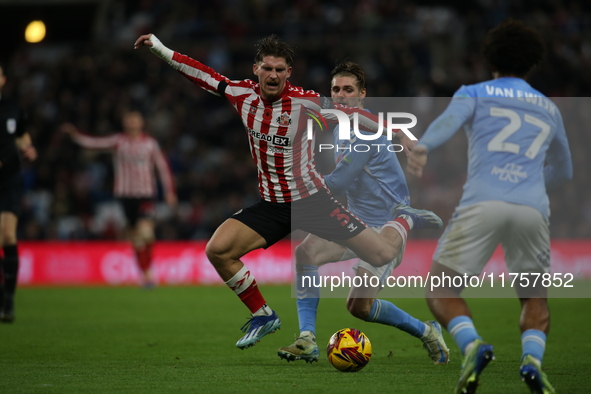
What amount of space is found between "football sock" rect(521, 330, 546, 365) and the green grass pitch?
1.22 feet

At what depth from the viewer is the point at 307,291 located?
611 centimetres

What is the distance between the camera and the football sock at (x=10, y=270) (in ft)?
26.9

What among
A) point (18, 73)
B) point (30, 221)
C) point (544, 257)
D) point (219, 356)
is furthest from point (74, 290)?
point (544, 257)

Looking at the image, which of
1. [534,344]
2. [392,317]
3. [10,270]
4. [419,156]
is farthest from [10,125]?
[534,344]

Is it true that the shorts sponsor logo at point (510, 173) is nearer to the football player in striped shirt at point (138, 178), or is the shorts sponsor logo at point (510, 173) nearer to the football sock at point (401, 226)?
the football sock at point (401, 226)

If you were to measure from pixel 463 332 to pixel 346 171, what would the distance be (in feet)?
7.15

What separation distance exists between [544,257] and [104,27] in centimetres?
1908

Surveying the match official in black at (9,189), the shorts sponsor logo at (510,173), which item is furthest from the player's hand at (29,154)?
the shorts sponsor logo at (510,173)

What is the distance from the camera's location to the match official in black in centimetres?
820

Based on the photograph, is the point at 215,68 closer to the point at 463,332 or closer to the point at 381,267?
the point at 381,267

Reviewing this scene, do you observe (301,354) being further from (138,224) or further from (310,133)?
(138,224)

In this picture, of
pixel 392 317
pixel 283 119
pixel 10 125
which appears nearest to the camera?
pixel 283 119

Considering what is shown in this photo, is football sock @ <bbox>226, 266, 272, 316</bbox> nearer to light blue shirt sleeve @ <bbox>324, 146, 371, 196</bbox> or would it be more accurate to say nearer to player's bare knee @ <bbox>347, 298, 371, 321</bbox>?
player's bare knee @ <bbox>347, 298, 371, 321</bbox>

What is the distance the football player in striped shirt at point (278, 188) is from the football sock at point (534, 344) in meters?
1.69
